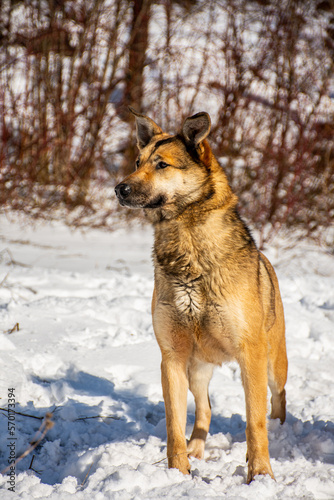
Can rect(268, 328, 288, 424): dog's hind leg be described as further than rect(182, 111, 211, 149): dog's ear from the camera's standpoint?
Yes

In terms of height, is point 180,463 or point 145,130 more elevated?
point 145,130

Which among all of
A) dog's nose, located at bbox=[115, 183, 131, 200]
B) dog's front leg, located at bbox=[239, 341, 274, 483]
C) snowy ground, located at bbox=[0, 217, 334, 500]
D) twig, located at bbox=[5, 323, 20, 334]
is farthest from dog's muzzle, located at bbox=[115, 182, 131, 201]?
twig, located at bbox=[5, 323, 20, 334]

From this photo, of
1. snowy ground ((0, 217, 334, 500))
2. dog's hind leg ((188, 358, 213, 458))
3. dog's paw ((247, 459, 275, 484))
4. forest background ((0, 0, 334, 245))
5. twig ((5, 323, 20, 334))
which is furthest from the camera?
forest background ((0, 0, 334, 245))

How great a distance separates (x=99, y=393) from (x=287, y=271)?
15.4 ft

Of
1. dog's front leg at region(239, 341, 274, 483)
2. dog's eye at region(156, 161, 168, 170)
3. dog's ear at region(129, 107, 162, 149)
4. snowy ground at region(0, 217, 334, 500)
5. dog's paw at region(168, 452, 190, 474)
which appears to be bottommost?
snowy ground at region(0, 217, 334, 500)

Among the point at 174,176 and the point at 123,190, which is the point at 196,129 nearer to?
the point at 174,176

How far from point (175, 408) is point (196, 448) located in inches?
19.2

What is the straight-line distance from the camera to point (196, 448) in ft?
10.4

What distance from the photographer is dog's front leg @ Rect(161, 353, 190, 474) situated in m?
2.78

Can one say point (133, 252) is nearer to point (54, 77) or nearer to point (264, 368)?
point (54, 77)

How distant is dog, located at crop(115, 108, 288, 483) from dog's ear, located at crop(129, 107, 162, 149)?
0.28 meters

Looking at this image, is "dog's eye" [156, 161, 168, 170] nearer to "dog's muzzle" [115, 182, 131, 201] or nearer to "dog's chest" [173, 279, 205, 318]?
"dog's muzzle" [115, 182, 131, 201]

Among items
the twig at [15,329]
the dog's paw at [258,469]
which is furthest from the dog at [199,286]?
the twig at [15,329]

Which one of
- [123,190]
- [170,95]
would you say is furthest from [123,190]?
[170,95]
